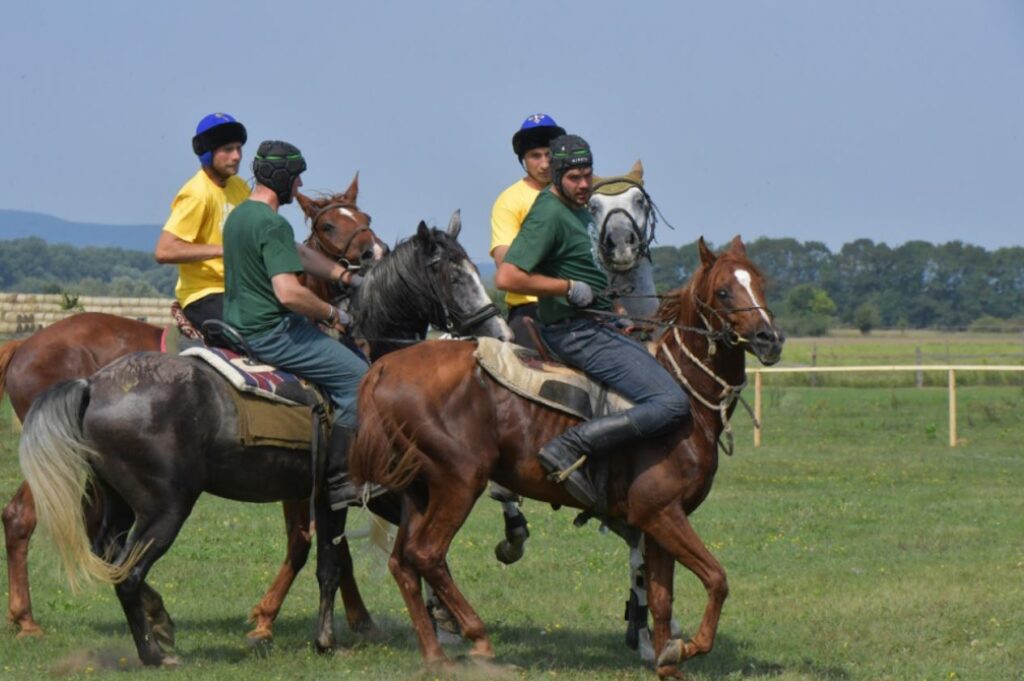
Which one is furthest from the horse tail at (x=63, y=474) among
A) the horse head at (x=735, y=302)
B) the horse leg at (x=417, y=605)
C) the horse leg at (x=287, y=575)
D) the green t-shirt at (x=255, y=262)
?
the horse head at (x=735, y=302)

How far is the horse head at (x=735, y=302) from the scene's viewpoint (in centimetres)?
866

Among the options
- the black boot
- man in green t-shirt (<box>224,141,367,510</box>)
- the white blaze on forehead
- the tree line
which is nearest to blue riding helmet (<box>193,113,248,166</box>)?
man in green t-shirt (<box>224,141,367,510</box>)

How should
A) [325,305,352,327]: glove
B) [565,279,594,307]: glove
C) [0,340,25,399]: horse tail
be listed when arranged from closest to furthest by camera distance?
[565,279,594,307]: glove → [325,305,352,327]: glove → [0,340,25,399]: horse tail

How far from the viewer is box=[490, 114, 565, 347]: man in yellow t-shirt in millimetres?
10516

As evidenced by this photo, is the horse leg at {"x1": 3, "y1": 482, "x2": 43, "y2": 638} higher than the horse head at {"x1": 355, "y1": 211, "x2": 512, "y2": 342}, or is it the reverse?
the horse head at {"x1": 355, "y1": 211, "x2": 512, "y2": 342}

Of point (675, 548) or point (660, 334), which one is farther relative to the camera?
point (660, 334)

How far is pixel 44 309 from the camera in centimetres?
4534

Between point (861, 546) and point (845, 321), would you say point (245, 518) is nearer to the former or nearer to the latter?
point (861, 546)

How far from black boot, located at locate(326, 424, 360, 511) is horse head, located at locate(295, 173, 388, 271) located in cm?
123

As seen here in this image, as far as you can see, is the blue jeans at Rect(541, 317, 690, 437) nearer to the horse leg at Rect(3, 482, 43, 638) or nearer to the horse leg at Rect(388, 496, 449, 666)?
the horse leg at Rect(388, 496, 449, 666)

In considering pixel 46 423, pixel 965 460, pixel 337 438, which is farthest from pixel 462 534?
pixel 965 460

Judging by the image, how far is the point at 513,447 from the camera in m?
8.89

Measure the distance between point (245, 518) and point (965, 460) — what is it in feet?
36.4

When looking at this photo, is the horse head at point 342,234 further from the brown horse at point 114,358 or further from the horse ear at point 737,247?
the horse ear at point 737,247
